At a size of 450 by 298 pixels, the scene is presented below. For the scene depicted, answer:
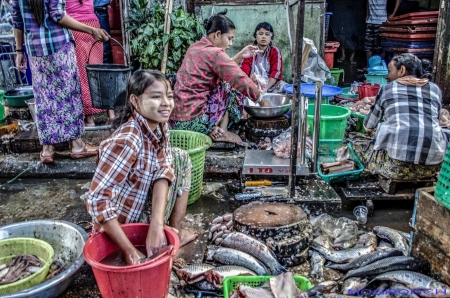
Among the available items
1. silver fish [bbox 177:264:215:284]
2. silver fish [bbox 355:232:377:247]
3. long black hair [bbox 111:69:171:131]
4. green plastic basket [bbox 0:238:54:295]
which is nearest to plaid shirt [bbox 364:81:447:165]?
silver fish [bbox 355:232:377:247]

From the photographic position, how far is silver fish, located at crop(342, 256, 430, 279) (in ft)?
8.79

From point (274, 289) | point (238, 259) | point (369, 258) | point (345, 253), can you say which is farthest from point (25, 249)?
point (369, 258)

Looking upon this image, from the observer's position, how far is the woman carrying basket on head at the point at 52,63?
4.09m

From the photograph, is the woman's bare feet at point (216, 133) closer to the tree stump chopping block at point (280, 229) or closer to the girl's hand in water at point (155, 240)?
the tree stump chopping block at point (280, 229)

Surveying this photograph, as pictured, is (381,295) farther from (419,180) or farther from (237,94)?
(237,94)

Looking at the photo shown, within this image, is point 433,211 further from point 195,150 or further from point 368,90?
point 368,90

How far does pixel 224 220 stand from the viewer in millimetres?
3580

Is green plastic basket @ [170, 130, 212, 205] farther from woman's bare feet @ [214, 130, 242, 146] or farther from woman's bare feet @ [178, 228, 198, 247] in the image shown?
woman's bare feet @ [214, 130, 242, 146]

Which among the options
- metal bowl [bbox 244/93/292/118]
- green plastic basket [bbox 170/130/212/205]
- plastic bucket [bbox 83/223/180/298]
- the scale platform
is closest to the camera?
plastic bucket [bbox 83/223/180/298]

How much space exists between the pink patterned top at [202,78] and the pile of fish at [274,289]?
247 cm

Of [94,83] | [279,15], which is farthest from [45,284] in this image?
[279,15]

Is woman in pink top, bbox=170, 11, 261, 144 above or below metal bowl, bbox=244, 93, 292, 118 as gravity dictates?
above

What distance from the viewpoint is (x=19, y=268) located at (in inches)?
107

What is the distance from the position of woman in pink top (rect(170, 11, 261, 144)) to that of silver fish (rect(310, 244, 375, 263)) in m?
2.00
